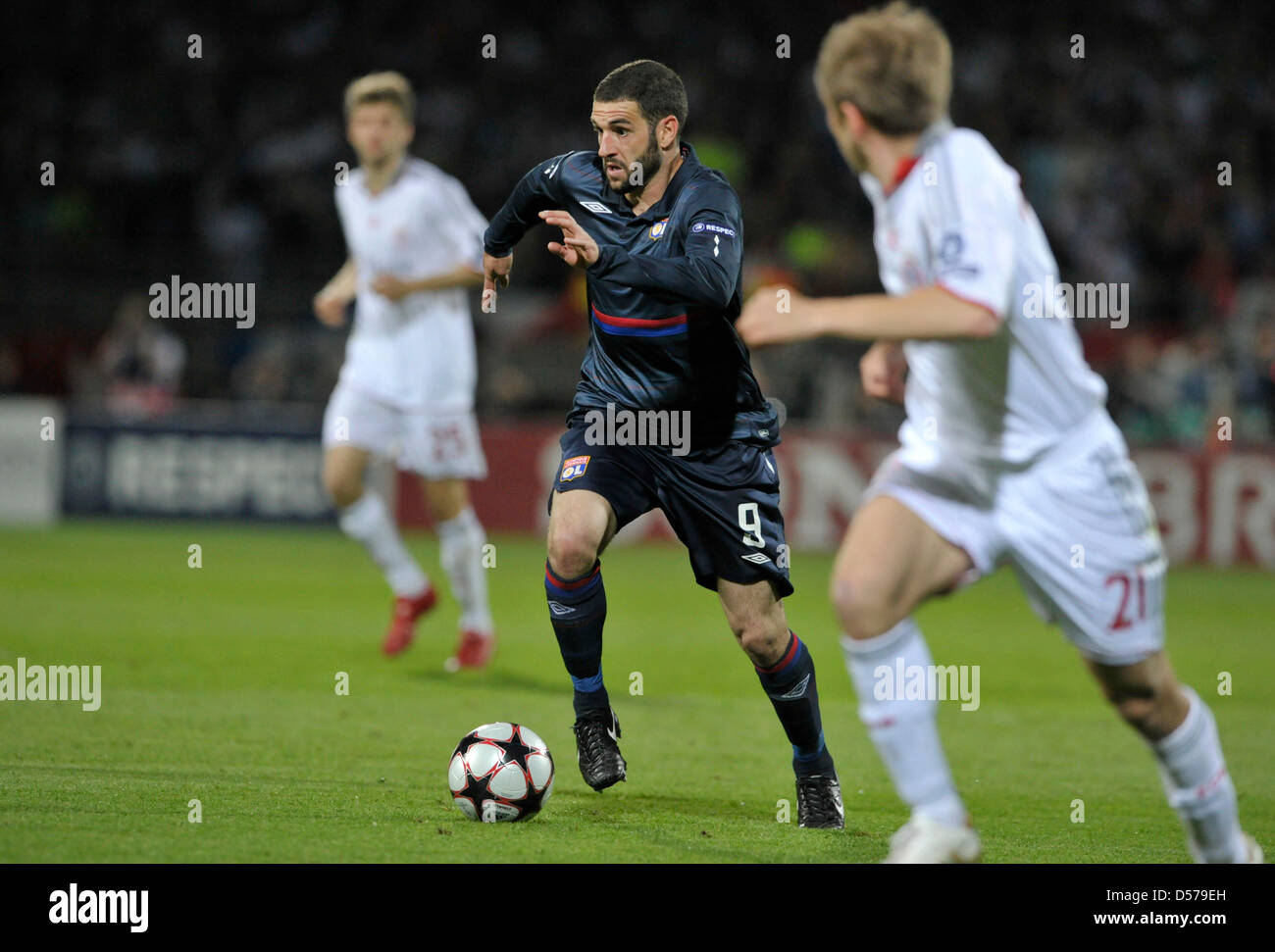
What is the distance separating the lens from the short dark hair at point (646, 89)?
5289mm

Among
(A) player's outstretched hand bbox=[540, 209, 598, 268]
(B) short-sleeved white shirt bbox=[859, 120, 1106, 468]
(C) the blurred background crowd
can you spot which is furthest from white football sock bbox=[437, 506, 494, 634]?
(C) the blurred background crowd

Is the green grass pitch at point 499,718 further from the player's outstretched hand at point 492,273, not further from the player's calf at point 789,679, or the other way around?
the player's outstretched hand at point 492,273

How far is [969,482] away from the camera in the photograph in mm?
4031

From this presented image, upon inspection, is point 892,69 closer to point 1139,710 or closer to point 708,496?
point 1139,710

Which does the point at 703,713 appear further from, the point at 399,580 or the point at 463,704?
the point at 399,580

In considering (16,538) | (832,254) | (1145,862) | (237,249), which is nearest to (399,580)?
(1145,862)

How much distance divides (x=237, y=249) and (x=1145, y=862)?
672 inches

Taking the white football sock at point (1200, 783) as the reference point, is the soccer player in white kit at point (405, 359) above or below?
above

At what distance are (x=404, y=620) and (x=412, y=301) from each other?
1860 millimetres

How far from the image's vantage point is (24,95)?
21641 mm

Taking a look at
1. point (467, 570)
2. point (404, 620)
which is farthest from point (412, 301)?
point (404, 620)


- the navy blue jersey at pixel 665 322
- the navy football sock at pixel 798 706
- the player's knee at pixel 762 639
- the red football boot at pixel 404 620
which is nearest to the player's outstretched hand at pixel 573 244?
the navy blue jersey at pixel 665 322

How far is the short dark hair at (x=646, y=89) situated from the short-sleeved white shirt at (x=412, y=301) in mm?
3579

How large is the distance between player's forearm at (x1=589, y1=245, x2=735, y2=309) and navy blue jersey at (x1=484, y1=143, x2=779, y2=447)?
0.46ft
